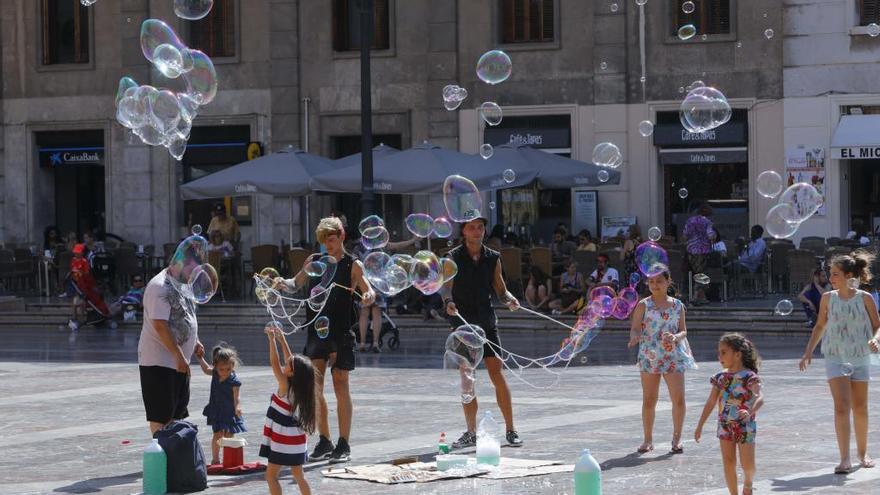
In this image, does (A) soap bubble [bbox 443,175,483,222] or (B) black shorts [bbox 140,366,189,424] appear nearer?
(B) black shorts [bbox 140,366,189,424]

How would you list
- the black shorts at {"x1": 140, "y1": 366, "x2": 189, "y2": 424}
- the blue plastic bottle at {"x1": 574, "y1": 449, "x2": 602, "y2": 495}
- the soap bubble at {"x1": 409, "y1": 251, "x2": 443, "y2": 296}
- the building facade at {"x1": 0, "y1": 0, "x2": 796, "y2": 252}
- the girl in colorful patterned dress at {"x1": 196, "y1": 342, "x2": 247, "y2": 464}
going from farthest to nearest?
the building facade at {"x1": 0, "y1": 0, "x2": 796, "y2": 252} < the soap bubble at {"x1": 409, "y1": 251, "x2": 443, "y2": 296} < the girl in colorful patterned dress at {"x1": 196, "y1": 342, "x2": 247, "y2": 464} < the black shorts at {"x1": 140, "y1": 366, "x2": 189, "y2": 424} < the blue plastic bottle at {"x1": 574, "y1": 449, "x2": 602, "y2": 495}

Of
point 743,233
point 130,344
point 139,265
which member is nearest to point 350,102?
point 139,265

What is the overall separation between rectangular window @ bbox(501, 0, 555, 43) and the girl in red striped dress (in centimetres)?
2155

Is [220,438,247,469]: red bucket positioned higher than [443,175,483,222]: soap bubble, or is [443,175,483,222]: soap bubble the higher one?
[443,175,483,222]: soap bubble

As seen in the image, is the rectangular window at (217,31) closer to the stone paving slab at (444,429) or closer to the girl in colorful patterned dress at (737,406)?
the stone paving slab at (444,429)

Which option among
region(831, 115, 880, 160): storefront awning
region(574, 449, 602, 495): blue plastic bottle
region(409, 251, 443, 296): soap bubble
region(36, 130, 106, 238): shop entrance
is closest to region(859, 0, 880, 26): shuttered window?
region(831, 115, 880, 160): storefront awning

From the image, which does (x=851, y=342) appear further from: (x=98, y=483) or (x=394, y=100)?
Answer: (x=394, y=100)

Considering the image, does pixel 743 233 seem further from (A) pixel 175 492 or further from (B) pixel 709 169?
(A) pixel 175 492

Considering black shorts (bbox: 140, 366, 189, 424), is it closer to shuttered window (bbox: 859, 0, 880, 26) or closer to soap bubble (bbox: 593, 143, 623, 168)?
soap bubble (bbox: 593, 143, 623, 168)

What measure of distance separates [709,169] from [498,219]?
392 cm

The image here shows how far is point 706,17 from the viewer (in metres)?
29.8

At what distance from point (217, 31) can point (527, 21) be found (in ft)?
21.0

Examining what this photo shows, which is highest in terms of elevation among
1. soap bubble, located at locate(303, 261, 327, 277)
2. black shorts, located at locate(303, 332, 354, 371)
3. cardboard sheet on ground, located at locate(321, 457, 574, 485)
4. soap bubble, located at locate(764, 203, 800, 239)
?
soap bubble, located at locate(764, 203, 800, 239)

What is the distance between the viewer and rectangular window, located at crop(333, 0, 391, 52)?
3203 cm
